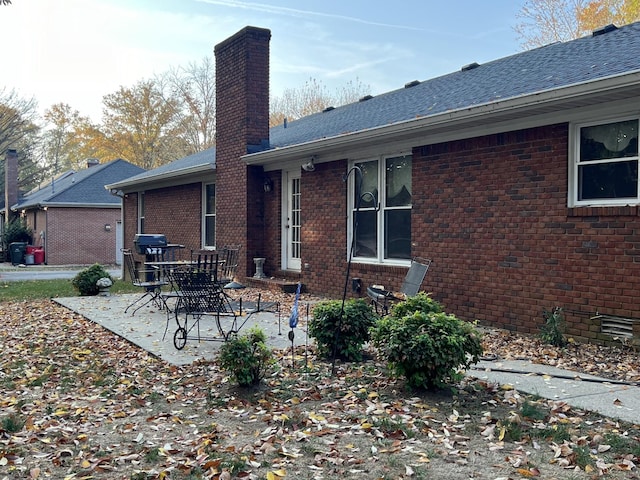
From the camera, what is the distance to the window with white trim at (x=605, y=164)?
6746 millimetres

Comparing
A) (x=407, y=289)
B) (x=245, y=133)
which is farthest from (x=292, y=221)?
(x=407, y=289)

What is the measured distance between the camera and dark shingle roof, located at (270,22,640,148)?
7.47m

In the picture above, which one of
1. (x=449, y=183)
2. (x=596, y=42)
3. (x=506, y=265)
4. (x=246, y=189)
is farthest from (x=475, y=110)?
(x=246, y=189)

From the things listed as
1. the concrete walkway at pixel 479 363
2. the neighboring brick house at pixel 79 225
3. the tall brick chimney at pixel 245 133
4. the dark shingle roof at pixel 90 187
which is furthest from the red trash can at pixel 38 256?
the concrete walkway at pixel 479 363

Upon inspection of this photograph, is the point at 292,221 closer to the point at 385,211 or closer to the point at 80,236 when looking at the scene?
the point at 385,211

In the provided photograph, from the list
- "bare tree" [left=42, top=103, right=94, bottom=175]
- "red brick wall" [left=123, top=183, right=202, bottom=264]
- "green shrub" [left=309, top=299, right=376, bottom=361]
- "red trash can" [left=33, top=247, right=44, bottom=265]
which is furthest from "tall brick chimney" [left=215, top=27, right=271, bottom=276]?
"bare tree" [left=42, top=103, right=94, bottom=175]

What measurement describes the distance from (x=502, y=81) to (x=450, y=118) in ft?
5.94

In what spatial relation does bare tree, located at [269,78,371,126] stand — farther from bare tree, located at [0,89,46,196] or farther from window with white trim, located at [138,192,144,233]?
window with white trim, located at [138,192,144,233]

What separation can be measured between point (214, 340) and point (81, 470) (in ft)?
11.3

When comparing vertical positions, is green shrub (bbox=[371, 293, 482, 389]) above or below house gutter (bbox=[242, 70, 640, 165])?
below

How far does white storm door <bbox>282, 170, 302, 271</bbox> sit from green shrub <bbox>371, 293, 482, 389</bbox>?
7553 millimetres

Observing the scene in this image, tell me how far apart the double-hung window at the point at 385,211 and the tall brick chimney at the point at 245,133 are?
128 inches

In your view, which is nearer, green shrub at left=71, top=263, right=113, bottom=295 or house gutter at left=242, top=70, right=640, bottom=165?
house gutter at left=242, top=70, right=640, bottom=165

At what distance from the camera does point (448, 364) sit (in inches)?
191
